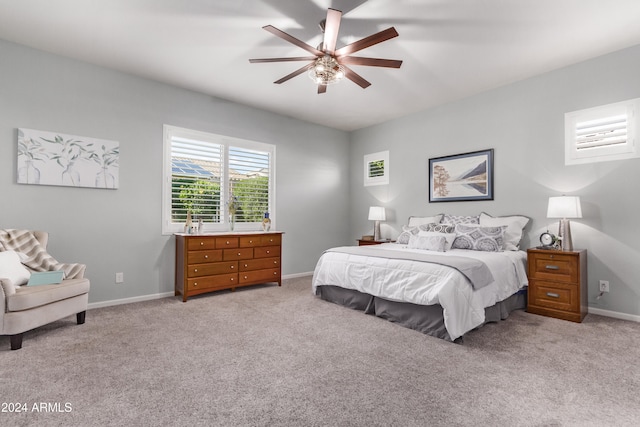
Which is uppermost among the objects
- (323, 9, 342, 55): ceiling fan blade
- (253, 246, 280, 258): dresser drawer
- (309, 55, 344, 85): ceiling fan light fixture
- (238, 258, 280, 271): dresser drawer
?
(323, 9, 342, 55): ceiling fan blade

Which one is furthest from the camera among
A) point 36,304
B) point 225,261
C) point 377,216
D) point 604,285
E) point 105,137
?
point 377,216

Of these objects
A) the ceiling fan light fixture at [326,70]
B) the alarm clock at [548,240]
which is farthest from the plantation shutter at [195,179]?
the alarm clock at [548,240]

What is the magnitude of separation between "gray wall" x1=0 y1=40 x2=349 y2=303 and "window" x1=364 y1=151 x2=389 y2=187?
2082mm

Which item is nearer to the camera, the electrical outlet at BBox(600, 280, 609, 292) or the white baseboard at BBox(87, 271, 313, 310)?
→ the electrical outlet at BBox(600, 280, 609, 292)

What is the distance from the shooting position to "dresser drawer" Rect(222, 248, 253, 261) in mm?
4543

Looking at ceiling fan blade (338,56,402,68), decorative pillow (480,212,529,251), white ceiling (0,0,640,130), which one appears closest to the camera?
white ceiling (0,0,640,130)

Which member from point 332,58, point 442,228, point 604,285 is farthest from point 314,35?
point 604,285

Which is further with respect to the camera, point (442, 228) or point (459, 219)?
point (459, 219)

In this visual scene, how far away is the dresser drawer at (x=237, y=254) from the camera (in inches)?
179

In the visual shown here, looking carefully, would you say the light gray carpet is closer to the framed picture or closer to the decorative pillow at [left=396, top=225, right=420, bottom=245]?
the decorative pillow at [left=396, top=225, right=420, bottom=245]

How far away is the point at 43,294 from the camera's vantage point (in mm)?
2756

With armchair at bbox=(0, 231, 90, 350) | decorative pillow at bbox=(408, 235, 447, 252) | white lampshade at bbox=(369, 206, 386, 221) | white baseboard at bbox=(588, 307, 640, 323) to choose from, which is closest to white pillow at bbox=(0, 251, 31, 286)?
armchair at bbox=(0, 231, 90, 350)

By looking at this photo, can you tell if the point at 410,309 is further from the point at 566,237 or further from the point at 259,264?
the point at 259,264

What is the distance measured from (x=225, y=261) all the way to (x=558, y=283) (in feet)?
13.2
